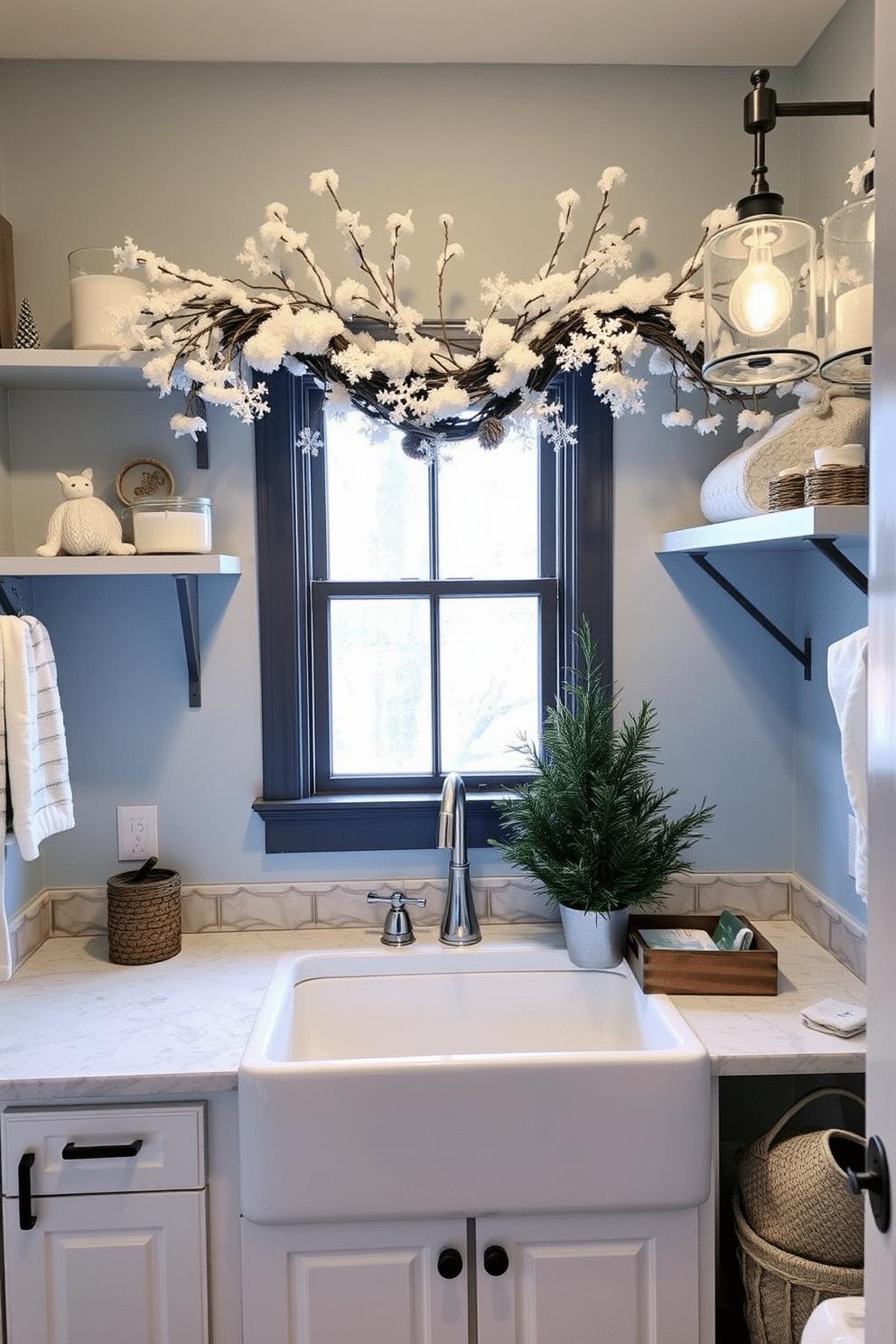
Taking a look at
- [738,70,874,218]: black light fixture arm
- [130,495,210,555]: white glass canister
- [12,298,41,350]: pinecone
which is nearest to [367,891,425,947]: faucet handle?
[130,495,210,555]: white glass canister

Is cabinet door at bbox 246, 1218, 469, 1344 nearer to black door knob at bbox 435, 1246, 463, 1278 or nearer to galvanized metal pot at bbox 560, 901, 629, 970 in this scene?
black door knob at bbox 435, 1246, 463, 1278

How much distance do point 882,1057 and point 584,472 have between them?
4.58 feet

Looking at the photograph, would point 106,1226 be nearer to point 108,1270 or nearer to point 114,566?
point 108,1270

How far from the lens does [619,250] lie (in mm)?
1857

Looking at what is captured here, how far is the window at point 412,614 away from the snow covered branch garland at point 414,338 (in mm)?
216

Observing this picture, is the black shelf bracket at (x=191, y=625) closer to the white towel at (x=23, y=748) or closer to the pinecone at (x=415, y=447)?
the white towel at (x=23, y=748)

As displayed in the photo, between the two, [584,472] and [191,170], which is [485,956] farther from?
[191,170]

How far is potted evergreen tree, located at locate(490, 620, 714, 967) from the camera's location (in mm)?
1854

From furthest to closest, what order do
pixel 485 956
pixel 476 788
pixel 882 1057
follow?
pixel 476 788
pixel 485 956
pixel 882 1057

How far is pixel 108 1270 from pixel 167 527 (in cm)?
122

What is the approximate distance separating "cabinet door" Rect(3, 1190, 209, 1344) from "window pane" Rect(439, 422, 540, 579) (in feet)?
4.26

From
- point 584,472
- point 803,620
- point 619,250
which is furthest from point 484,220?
point 803,620

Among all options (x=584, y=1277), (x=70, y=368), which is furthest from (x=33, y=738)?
(x=584, y=1277)

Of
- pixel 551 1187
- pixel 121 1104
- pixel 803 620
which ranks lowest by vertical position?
pixel 551 1187
